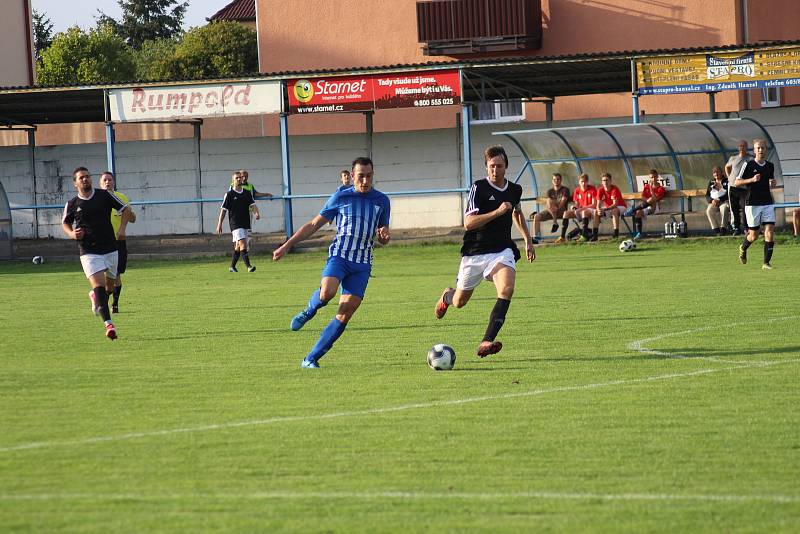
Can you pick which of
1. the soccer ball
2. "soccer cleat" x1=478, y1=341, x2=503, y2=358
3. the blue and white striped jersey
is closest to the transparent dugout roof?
the blue and white striped jersey

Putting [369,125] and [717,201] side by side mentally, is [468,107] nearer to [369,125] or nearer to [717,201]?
[717,201]

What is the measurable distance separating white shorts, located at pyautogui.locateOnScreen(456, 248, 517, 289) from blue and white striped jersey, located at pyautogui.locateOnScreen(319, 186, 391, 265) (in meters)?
0.93

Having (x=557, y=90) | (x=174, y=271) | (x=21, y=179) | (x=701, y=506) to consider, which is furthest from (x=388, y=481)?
(x=21, y=179)

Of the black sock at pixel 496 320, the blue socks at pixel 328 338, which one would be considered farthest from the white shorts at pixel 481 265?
the blue socks at pixel 328 338

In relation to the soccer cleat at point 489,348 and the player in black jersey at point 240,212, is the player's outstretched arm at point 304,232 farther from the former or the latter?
the player in black jersey at point 240,212

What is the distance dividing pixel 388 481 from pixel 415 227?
28928 millimetres

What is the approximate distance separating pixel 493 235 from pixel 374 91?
18.6m

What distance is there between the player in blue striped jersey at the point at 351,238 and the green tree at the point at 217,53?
49.0 m

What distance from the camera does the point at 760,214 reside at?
19203 millimetres

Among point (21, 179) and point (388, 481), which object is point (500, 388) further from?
point (21, 179)

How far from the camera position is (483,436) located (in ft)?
25.3

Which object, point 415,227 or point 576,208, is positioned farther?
point 415,227

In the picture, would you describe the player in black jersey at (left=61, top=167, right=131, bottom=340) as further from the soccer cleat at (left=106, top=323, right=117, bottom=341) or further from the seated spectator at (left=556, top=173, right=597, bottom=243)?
the seated spectator at (left=556, top=173, right=597, bottom=243)

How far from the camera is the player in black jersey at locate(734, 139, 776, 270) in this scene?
18672 millimetres
